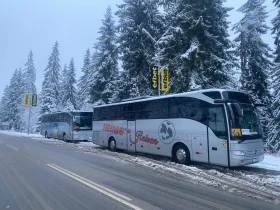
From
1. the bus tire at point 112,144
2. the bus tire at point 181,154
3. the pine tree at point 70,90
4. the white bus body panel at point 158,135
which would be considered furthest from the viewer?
the pine tree at point 70,90

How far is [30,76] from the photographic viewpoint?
60.4m

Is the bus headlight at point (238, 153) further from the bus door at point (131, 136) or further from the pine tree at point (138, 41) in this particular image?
the pine tree at point (138, 41)

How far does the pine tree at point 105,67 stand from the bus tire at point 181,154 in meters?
17.4

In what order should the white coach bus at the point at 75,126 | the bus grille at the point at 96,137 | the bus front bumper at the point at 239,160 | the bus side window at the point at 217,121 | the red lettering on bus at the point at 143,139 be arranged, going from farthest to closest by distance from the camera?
the white coach bus at the point at 75,126 → the bus grille at the point at 96,137 → the red lettering on bus at the point at 143,139 → the bus side window at the point at 217,121 → the bus front bumper at the point at 239,160

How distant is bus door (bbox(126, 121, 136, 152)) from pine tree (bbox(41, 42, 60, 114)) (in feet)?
114

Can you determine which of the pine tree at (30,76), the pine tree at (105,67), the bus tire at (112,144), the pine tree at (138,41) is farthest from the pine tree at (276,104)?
the pine tree at (30,76)

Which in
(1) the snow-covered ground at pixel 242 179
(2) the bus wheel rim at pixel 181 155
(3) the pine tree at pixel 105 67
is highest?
(3) the pine tree at pixel 105 67

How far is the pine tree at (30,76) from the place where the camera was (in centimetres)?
5931

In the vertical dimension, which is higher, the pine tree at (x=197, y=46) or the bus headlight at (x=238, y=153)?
the pine tree at (x=197, y=46)

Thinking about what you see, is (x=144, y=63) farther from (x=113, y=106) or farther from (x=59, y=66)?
(x=59, y=66)

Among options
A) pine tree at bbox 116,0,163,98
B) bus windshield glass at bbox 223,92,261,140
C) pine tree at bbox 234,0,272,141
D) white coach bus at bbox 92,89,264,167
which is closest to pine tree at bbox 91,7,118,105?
pine tree at bbox 116,0,163,98

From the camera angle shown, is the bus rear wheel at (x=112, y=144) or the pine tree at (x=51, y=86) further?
the pine tree at (x=51, y=86)

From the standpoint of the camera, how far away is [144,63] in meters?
24.1

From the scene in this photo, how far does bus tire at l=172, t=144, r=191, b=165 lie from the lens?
36.9 feet
